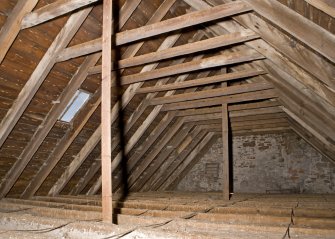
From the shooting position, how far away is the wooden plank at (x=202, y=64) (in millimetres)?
3287

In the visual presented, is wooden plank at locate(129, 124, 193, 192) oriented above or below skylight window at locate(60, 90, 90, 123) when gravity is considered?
below

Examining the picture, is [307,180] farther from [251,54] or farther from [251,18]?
[251,18]

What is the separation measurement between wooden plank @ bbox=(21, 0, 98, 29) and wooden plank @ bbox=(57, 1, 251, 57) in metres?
0.55

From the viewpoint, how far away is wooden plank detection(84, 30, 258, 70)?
2.88 metres

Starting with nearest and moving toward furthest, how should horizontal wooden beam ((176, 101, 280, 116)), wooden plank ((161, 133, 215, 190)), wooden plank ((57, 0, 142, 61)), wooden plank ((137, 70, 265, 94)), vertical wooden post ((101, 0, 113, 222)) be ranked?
vertical wooden post ((101, 0, 113, 222)), wooden plank ((57, 0, 142, 61)), wooden plank ((137, 70, 265, 94)), horizontal wooden beam ((176, 101, 280, 116)), wooden plank ((161, 133, 215, 190))

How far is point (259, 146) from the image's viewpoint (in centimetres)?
723

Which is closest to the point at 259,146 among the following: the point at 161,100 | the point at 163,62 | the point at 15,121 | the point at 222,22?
the point at 161,100

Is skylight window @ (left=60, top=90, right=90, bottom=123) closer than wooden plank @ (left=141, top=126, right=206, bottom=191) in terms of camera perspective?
Yes

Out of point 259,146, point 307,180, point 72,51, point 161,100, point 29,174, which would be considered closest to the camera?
point 72,51

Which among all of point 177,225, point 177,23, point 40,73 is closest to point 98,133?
point 40,73

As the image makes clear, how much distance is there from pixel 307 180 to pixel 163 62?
464 centimetres

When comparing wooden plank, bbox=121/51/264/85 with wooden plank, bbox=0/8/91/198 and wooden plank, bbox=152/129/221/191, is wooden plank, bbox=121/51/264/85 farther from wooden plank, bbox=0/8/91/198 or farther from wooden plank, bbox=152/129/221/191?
wooden plank, bbox=152/129/221/191

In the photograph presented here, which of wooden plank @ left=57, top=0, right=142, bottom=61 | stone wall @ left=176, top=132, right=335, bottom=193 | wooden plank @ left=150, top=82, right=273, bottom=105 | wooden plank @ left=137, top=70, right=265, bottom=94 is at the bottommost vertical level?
stone wall @ left=176, top=132, right=335, bottom=193

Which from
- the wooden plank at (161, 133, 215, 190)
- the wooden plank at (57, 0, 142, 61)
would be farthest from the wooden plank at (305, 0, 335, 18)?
the wooden plank at (161, 133, 215, 190)
